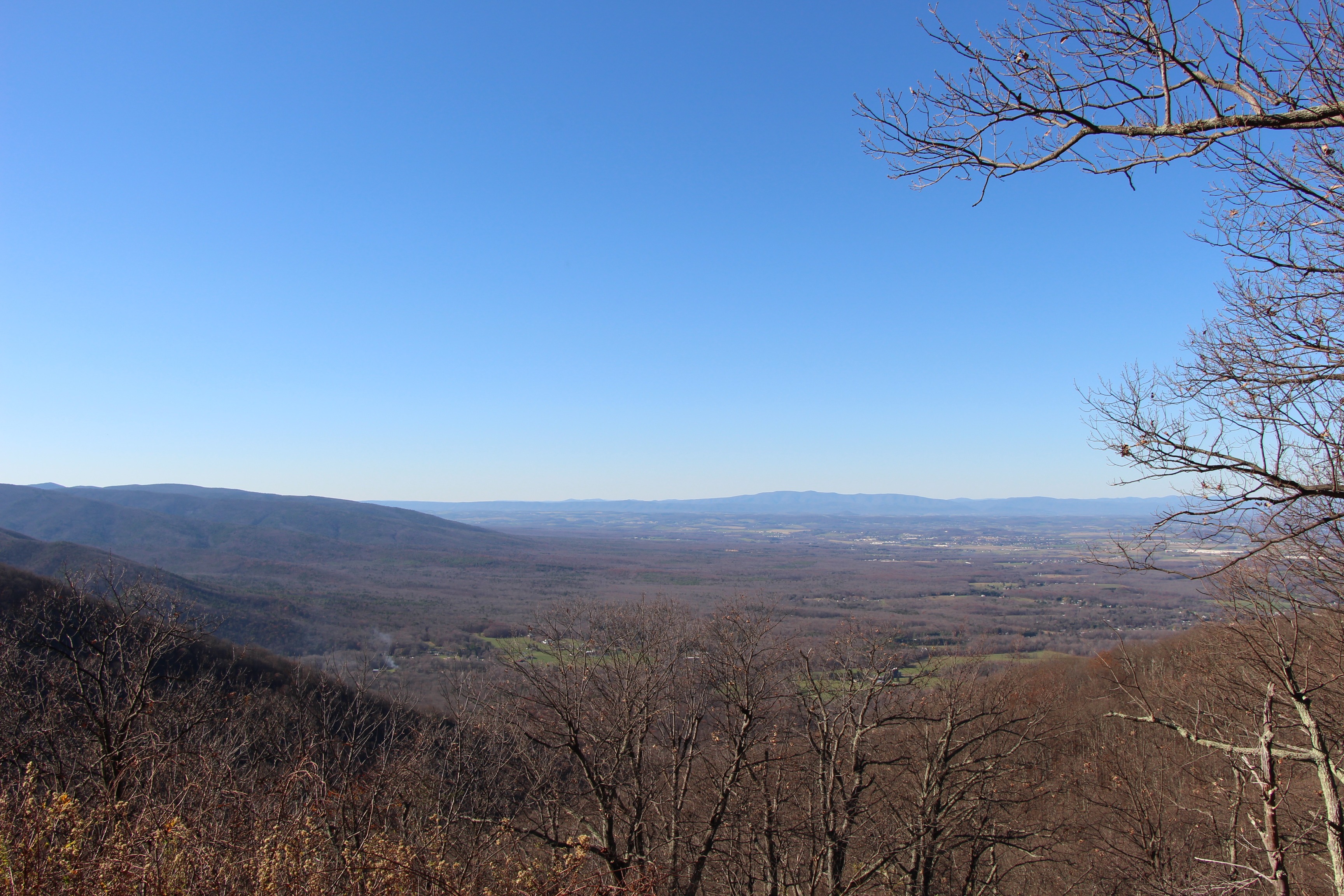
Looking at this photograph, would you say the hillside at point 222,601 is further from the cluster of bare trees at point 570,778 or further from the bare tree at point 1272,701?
the bare tree at point 1272,701

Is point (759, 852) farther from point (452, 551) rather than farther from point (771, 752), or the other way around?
point (452, 551)

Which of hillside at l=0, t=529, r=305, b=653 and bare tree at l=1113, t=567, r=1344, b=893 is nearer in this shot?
bare tree at l=1113, t=567, r=1344, b=893

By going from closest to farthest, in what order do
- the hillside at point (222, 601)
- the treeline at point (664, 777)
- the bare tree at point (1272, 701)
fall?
1. the bare tree at point (1272, 701)
2. the treeline at point (664, 777)
3. the hillside at point (222, 601)

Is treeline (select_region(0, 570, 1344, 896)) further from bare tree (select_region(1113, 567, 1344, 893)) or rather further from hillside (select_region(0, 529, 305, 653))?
hillside (select_region(0, 529, 305, 653))

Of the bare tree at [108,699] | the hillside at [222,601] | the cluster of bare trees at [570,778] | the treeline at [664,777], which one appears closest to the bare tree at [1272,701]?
the treeline at [664,777]

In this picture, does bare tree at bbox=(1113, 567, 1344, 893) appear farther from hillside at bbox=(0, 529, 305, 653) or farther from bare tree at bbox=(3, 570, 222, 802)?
hillside at bbox=(0, 529, 305, 653)

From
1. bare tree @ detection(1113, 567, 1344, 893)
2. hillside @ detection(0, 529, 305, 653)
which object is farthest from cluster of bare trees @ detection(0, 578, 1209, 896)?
hillside @ detection(0, 529, 305, 653)

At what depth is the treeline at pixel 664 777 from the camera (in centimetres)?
592

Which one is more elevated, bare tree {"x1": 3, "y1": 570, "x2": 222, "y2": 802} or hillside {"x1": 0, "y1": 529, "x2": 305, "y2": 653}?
bare tree {"x1": 3, "y1": 570, "x2": 222, "y2": 802}

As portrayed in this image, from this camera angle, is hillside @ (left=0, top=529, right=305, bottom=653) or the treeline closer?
the treeline

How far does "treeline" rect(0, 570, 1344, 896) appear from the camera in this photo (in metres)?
5.92

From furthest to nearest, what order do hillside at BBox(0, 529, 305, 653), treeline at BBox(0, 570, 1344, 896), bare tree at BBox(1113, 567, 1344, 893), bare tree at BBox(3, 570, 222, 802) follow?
hillside at BBox(0, 529, 305, 653), bare tree at BBox(3, 570, 222, 802), treeline at BBox(0, 570, 1344, 896), bare tree at BBox(1113, 567, 1344, 893)

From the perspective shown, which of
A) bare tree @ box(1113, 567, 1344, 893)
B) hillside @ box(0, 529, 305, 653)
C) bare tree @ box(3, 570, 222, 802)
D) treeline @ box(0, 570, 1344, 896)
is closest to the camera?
bare tree @ box(1113, 567, 1344, 893)

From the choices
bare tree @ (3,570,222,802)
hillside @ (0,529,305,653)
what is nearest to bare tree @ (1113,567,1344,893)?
bare tree @ (3,570,222,802)
